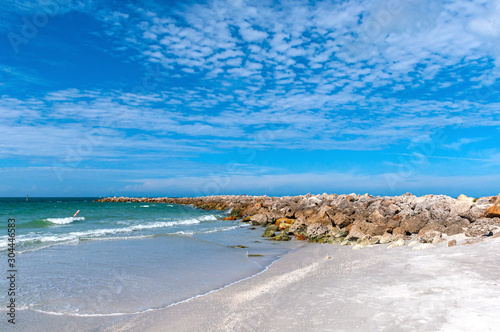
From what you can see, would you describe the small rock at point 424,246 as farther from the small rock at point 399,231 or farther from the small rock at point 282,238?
the small rock at point 282,238

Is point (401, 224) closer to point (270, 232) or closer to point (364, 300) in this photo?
point (270, 232)

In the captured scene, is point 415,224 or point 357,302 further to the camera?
point 415,224

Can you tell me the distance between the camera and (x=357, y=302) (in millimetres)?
5367

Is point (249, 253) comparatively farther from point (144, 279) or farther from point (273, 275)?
point (144, 279)

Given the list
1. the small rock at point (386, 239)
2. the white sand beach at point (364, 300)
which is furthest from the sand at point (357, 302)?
the small rock at point (386, 239)

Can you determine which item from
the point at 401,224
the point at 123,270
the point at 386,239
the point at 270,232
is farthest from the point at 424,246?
the point at 270,232

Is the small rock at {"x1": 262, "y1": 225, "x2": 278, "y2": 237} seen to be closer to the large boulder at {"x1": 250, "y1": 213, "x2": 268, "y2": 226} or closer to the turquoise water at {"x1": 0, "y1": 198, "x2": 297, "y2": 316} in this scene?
the turquoise water at {"x1": 0, "y1": 198, "x2": 297, "y2": 316}

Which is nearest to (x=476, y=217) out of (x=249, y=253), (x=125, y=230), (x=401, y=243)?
(x=401, y=243)

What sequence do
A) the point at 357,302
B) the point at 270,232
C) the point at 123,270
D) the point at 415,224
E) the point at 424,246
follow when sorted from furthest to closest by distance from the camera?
the point at 270,232 → the point at 415,224 → the point at 123,270 → the point at 424,246 → the point at 357,302

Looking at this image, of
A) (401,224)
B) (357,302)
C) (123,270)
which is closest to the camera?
(357,302)

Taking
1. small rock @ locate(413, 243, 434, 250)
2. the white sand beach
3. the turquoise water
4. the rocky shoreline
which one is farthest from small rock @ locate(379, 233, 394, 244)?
the turquoise water

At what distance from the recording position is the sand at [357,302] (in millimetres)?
4465

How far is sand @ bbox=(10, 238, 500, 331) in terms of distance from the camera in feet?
14.6

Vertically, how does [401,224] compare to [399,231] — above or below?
above
